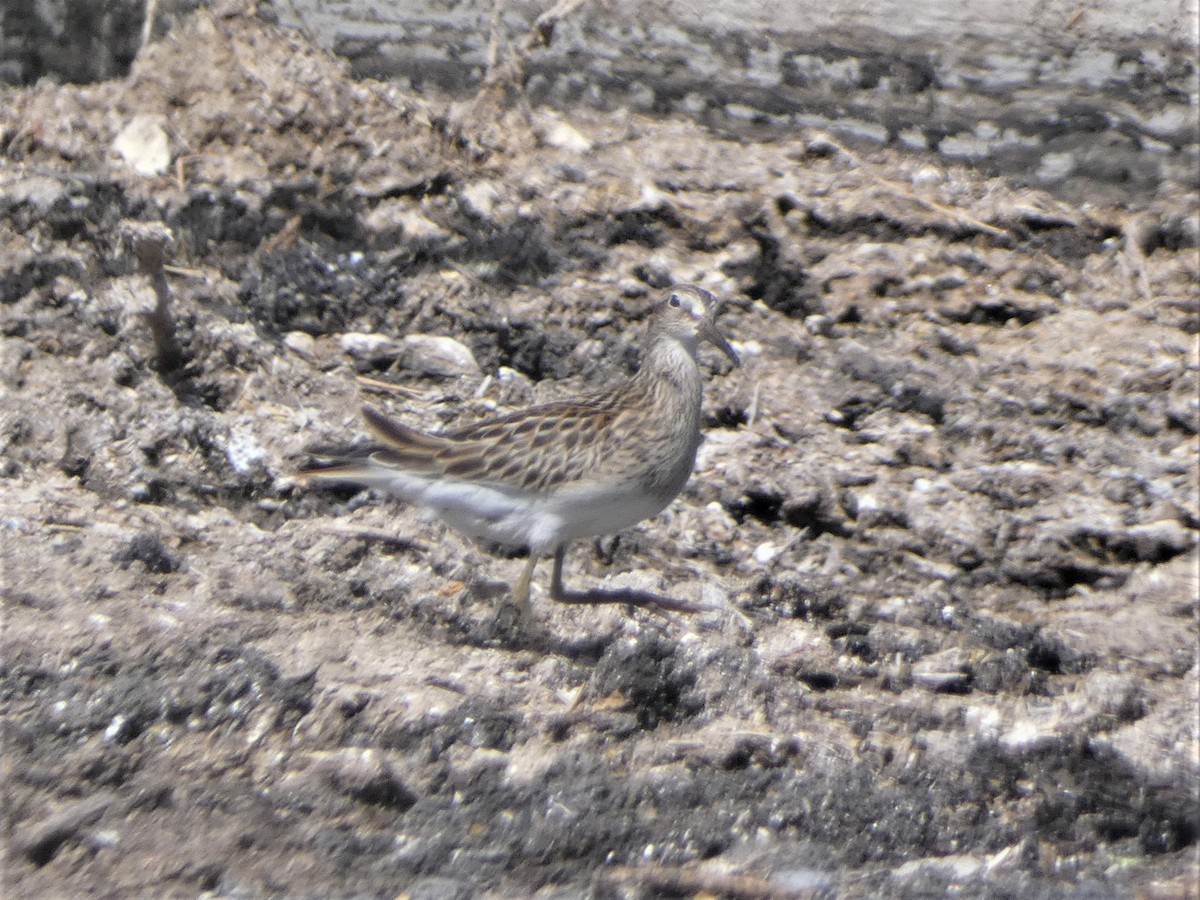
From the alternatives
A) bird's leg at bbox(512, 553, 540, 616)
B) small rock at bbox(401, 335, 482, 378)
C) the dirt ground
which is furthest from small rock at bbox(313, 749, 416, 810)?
small rock at bbox(401, 335, 482, 378)

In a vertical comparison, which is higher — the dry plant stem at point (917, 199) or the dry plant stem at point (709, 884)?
the dry plant stem at point (917, 199)

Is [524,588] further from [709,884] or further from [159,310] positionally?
[159,310]

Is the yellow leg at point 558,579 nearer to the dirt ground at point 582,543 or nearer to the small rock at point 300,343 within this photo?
the dirt ground at point 582,543

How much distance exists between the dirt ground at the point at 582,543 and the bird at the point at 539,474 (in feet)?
0.74

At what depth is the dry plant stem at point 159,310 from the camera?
5.03 meters

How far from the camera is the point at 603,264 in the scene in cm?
646

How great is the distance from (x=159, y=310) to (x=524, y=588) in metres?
1.78

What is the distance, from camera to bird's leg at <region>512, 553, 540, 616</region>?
4.57 m

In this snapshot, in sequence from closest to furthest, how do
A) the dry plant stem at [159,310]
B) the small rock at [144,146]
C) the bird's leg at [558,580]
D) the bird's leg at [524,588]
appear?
1. the bird's leg at [524,588]
2. the bird's leg at [558,580]
3. the dry plant stem at [159,310]
4. the small rock at [144,146]

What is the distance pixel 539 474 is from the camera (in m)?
4.65

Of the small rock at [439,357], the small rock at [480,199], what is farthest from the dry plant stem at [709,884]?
the small rock at [480,199]

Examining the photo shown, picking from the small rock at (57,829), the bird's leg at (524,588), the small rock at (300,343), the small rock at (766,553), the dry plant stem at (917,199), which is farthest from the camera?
the dry plant stem at (917,199)

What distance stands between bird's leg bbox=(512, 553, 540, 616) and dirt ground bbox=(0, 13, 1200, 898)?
12 cm

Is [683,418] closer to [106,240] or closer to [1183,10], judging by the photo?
[106,240]
